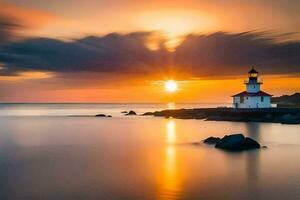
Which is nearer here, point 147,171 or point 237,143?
point 147,171

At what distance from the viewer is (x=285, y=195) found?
63.3ft

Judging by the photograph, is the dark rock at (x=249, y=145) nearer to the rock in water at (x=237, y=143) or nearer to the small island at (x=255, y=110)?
the rock in water at (x=237, y=143)

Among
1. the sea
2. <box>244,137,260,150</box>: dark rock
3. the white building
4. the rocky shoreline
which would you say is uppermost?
the white building

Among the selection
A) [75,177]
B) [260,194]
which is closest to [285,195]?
[260,194]

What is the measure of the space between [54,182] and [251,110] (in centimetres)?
5207

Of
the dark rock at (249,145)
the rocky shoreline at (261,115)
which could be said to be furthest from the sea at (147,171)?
the rocky shoreline at (261,115)

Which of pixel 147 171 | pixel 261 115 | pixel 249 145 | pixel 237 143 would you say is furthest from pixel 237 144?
pixel 261 115

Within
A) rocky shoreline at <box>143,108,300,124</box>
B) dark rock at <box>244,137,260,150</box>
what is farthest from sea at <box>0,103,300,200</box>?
rocky shoreline at <box>143,108,300,124</box>

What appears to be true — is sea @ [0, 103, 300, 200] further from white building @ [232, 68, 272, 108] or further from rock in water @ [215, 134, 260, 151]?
white building @ [232, 68, 272, 108]

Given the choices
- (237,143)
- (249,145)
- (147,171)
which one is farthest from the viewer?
(249,145)

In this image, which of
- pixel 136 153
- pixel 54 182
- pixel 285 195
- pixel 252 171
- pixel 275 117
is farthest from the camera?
pixel 275 117

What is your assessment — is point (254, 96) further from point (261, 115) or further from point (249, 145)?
point (249, 145)

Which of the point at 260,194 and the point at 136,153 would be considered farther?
the point at 136,153

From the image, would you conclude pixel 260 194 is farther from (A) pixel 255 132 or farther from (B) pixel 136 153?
(A) pixel 255 132
